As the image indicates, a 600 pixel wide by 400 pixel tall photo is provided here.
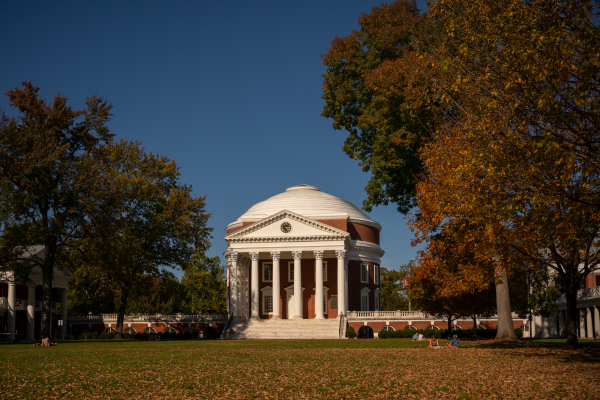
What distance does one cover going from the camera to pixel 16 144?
35.7 meters

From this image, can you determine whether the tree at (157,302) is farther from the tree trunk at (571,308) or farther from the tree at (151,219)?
the tree trunk at (571,308)

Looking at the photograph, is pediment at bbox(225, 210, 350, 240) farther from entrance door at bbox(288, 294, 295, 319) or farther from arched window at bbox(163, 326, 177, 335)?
arched window at bbox(163, 326, 177, 335)

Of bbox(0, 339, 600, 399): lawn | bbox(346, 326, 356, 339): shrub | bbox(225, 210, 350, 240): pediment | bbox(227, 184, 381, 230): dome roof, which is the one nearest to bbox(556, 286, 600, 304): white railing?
bbox(346, 326, 356, 339): shrub

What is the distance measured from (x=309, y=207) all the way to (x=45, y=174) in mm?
38776

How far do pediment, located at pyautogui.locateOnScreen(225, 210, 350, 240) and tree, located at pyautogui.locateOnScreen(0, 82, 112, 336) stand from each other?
1020 inches

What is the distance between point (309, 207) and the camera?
231 ft

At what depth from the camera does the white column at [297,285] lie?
6197 cm

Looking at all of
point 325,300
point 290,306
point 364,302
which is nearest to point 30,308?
point 290,306

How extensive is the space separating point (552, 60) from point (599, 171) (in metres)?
2.92

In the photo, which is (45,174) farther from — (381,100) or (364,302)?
(364,302)

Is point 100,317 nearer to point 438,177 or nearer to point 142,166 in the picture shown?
point 142,166

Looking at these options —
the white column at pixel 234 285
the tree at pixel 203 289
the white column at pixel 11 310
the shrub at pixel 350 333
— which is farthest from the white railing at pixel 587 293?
the white column at pixel 11 310

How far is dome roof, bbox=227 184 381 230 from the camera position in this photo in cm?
6944

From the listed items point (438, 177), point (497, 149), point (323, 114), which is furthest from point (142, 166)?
point (497, 149)
